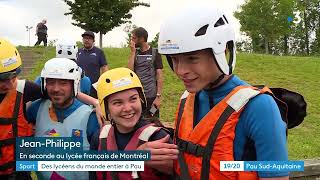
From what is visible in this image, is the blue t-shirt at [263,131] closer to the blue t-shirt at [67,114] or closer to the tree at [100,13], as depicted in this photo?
the blue t-shirt at [67,114]

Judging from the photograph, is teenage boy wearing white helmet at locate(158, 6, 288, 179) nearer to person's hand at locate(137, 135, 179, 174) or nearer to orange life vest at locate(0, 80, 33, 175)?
person's hand at locate(137, 135, 179, 174)

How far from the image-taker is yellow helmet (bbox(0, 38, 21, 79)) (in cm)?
354

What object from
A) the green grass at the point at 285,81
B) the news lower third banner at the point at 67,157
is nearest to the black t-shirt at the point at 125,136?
the news lower third banner at the point at 67,157

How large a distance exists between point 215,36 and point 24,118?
2080 mm

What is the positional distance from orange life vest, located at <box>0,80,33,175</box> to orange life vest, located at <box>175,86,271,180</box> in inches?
69.2

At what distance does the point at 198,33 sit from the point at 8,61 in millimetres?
1967

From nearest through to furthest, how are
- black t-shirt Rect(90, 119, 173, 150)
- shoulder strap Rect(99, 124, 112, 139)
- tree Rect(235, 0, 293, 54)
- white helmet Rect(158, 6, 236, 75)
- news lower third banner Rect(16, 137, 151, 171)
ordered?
1. white helmet Rect(158, 6, 236, 75)
2. news lower third banner Rect(16, 137, 151, 171)
3. black t-shirt Rect(90, 119, 173, 150)
4. shoulder strap Rect(99, 124, 112, 139)
5. tree Rect(235, 0, 293, 54)

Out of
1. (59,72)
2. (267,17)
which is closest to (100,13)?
(267,17)

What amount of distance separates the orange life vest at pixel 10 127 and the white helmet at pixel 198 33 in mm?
1775

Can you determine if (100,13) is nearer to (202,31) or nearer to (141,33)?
(141,33)

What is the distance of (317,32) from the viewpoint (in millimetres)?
61594

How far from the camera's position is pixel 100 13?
3023 centimetres

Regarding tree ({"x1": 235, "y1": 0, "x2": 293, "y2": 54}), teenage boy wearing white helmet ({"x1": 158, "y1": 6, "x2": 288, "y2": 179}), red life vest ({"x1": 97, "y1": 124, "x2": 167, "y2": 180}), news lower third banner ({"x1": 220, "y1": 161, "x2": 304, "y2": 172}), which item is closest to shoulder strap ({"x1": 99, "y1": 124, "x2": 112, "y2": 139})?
red life vest ({"x1": 97, "y1": 124, "x2": 167, "y2": 180})

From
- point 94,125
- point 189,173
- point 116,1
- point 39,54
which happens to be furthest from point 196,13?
point 116,1
